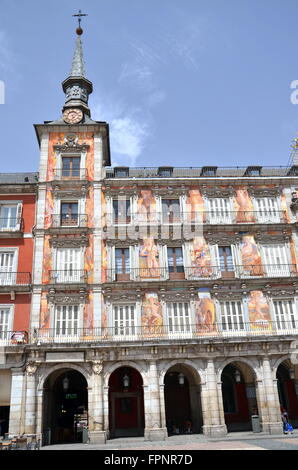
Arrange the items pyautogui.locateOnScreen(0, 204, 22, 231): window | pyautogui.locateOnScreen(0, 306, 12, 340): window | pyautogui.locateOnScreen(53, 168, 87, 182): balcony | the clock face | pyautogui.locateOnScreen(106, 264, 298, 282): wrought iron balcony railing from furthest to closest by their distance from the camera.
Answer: the clock face
pyautogui.locateOnScreen(53, 168, 87, 182): balcony
pyautogui.locateOnScreen(0, 204, 22, 231): window
pyautogui.locateOnScreen(106, 264, 298, 282): wrought iron balcony railing
pyautogui.locateOnScreen(0, 306, 12, 340): window

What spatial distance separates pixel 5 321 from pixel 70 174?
11.8 metres

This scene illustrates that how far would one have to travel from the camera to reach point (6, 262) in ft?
90.1

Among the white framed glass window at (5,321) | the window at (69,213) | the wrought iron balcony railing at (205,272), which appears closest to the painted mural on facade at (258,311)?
the wrought iron balcony railing at (205,272)

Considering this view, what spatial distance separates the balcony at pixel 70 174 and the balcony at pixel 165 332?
11.3m

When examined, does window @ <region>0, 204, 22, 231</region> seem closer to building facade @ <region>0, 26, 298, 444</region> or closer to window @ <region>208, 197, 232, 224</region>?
building facade @ <region>0, 26, 298, 444</region>

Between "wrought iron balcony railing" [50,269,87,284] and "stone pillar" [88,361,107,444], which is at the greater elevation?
"wrought iron balcony railing" [50,269,87,284]

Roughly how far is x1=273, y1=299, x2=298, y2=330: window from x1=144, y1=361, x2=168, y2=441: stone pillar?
8932 millimetres

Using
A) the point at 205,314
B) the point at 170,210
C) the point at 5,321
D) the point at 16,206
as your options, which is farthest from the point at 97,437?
the point at 16,206

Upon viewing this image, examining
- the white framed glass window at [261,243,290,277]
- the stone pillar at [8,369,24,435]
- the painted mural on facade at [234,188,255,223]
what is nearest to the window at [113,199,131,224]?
the painted mural on facade at [234,188,255,223]

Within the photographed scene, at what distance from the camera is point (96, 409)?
23.7 meters

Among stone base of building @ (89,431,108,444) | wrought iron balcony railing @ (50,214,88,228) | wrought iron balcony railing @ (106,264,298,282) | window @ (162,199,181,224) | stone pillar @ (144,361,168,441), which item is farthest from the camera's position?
window @ (162,199,181,224)

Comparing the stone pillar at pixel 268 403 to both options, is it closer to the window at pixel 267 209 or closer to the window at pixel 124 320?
the window at pixel 124 320

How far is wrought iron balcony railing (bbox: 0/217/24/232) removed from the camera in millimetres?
28125

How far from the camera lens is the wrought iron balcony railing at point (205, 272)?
27141 millimetres
